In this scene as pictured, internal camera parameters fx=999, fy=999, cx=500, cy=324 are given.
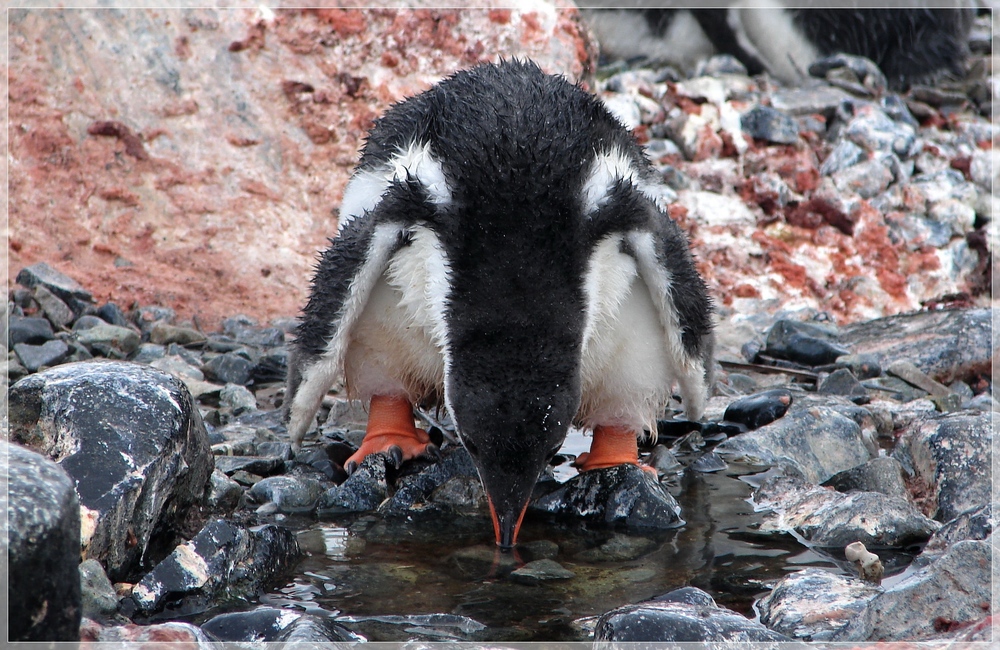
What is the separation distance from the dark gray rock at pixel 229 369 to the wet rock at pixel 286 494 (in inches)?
55.4

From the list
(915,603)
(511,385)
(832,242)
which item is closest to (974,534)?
(915,603)

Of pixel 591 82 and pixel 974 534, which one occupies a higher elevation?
pixel 591 82

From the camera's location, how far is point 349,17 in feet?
21.9

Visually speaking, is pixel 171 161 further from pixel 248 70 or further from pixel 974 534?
pixel 974 534

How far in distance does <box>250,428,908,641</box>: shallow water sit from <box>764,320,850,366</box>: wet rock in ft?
6.11

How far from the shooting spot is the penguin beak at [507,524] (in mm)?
3070

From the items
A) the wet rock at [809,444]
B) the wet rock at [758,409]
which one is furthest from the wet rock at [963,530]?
the wet rock at [758,409]

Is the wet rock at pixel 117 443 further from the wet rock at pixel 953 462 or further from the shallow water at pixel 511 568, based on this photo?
the wet rock at pixel 953 462

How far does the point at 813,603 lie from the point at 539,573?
2.63 ft

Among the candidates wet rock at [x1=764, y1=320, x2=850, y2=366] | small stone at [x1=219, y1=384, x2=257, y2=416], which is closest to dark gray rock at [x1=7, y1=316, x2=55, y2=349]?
small stone at [x1=219, y1=384, x2=257, y2=416]

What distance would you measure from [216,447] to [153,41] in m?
3.47

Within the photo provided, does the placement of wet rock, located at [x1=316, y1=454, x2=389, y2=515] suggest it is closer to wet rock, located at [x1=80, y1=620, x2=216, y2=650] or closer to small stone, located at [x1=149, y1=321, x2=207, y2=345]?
wet rock, located at [x1=80, y1=620, x2=216, y2=650]

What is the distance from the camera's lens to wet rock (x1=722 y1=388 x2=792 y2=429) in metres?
4.43

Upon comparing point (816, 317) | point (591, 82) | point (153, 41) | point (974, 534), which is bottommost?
Answer: point (816, 317)
